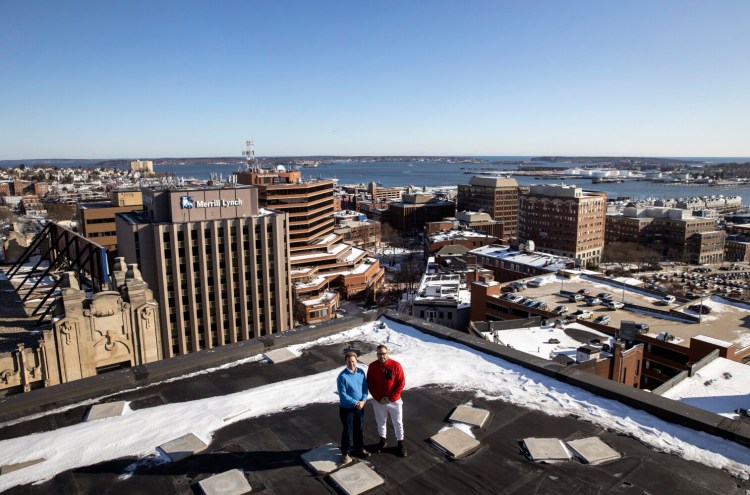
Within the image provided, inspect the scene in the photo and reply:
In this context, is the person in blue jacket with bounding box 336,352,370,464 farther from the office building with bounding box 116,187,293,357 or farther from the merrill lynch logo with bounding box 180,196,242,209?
the merrill lynch logo with bounding box 180,196,242,209

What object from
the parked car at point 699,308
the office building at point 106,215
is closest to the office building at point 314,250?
the office building at point 106,215

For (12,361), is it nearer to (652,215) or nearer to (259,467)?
(259,467)

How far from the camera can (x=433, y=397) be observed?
1191cm

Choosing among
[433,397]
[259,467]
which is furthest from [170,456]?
[433,397]

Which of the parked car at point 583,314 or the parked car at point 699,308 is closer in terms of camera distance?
the parked car at point 583,314

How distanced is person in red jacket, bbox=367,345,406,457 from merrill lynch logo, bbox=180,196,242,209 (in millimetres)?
42767

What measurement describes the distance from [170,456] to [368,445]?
366cm

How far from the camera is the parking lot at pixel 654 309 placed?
45500mm

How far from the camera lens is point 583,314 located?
5056 centimetres

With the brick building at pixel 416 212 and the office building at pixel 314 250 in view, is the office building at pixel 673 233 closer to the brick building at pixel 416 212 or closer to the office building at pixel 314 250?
the brick building at pixel 416 212

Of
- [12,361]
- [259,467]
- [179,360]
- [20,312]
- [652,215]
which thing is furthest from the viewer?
[652,215]

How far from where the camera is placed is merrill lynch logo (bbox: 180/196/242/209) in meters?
47.8

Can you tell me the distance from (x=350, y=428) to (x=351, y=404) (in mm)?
628

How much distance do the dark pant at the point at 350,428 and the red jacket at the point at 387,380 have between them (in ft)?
1.55
